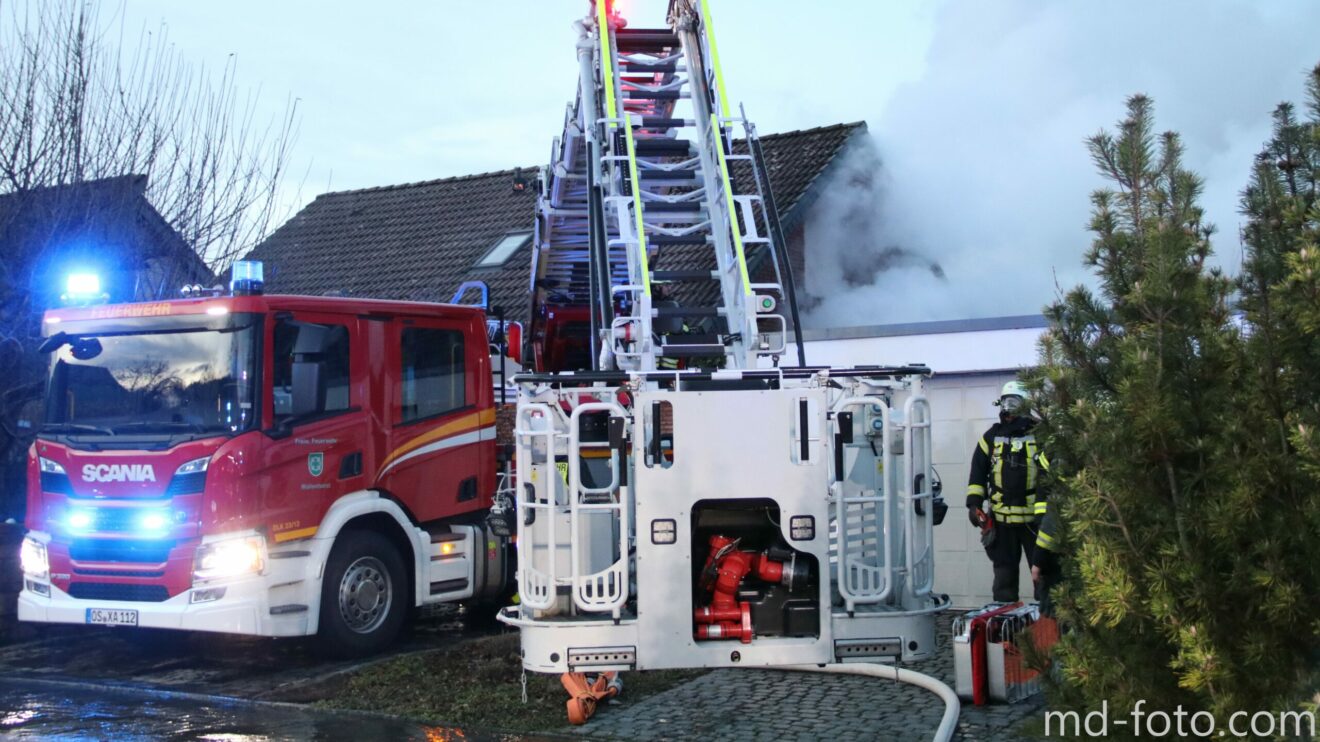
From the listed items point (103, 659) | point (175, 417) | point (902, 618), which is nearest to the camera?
point (902, 618)

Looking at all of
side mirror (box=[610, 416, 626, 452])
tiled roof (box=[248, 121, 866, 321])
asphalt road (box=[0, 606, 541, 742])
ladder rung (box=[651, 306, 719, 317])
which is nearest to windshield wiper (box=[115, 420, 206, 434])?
asphalt road (box=[0, 606, 541, 742])

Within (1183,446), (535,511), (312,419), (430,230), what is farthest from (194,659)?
(430,230)

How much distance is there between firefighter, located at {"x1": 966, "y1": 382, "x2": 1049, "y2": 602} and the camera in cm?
818

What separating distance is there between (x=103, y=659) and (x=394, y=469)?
252 centimetres

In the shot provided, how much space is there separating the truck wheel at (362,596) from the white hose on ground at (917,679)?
3.06 m

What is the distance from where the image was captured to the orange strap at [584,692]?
22.7 ft

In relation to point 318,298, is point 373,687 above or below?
below

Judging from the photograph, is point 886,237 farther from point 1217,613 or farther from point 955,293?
point 1217,613

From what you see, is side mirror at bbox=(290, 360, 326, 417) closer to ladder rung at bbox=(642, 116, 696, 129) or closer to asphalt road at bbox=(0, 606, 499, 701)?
asphalt road at bbox=(0, 606, 499, 701)

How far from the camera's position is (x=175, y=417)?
866cm

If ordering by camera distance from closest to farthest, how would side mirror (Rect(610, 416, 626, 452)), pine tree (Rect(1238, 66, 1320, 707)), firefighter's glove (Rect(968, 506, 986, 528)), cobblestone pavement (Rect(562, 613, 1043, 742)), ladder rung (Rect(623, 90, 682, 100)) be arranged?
1. pine tree (Rect(1238, 66, 1320, 707))
2. side mirror (Rect(610, 416, 626, 452))
3. cobblestone pavement (Rect(562, 613, 1043, 742))
4. firefighter's glove (Rect(968, 506, 986, 528))
5. ladder rung (Rect(623, 90, 682, 100))

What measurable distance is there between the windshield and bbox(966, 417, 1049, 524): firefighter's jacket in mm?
4755

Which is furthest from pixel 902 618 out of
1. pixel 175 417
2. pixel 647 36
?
pixel 647 36

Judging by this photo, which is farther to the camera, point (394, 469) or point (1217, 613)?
point (394, 469)
